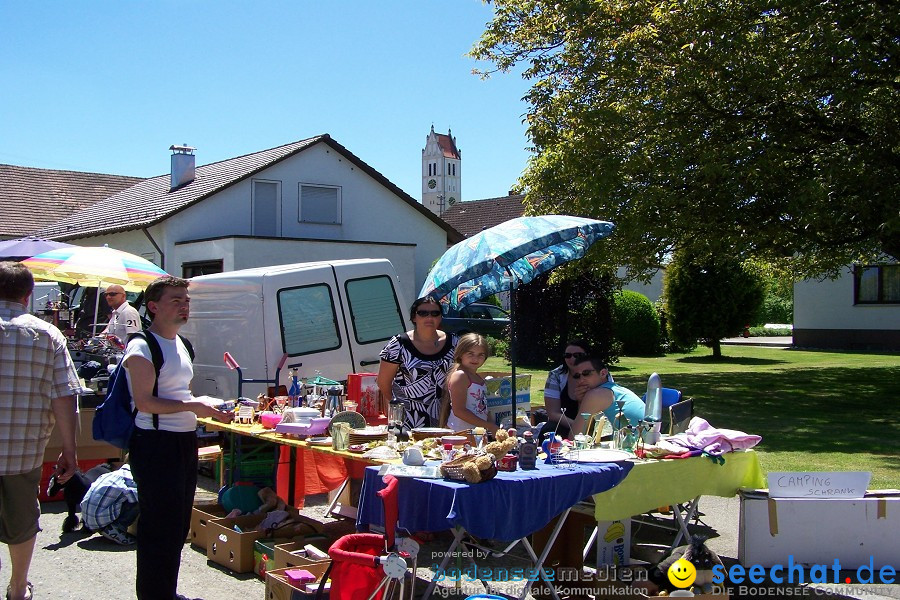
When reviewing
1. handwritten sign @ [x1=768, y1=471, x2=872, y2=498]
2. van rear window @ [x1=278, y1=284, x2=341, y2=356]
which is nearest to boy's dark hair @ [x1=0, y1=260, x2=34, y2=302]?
van rear window @ [x1=278, y1=284, x2=341, y2=356]

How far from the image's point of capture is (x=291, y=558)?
16.5ft

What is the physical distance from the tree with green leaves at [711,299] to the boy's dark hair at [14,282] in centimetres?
2082

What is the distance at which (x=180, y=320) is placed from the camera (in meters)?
4.48

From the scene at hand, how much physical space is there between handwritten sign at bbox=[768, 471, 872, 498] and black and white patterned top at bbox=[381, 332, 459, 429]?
2518 mm

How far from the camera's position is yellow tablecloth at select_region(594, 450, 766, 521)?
477 centimetres

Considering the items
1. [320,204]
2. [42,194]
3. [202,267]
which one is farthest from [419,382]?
[42,194]

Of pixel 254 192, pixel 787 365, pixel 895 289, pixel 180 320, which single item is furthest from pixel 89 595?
pixel 895 289

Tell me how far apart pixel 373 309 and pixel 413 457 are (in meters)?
4.47

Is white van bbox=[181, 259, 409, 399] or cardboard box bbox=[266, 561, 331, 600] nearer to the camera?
cardboard box bbox=[266, 561, 331, 600]

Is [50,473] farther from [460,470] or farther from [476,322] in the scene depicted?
[476,322]

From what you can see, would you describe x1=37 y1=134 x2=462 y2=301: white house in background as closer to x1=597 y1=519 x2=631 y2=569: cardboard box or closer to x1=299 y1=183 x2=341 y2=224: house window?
x1=299 y1=183 x2=341 y2=224: house window

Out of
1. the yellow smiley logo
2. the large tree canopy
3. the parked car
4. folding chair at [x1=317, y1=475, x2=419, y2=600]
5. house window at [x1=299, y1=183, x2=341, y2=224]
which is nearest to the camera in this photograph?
folding chair at [x1=317, y1=475, x2=419, y2=600]

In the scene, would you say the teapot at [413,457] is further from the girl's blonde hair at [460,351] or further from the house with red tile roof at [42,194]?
the house with red tile roof at [42,194]

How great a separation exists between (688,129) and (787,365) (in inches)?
422
